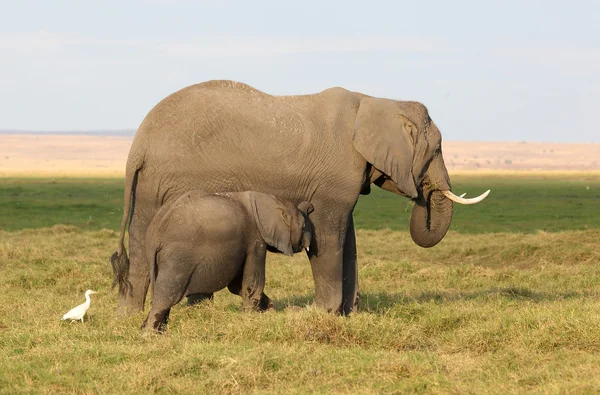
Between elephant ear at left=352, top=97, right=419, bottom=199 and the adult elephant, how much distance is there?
1 cm

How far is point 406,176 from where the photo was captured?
1040 cm

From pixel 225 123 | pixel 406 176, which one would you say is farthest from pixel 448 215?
pixel 225 123

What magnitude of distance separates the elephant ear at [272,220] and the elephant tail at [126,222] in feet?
4.12

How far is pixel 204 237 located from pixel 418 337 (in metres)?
2.13

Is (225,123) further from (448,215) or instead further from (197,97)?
(448,215)

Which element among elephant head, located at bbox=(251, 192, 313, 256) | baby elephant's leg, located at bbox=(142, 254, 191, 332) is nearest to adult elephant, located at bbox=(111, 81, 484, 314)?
elephant head, located at bbox=(251, 192, 313, 256)

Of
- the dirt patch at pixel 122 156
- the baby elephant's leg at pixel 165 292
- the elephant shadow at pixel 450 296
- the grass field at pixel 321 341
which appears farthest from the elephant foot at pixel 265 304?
the dirt patch at pixel 122 156

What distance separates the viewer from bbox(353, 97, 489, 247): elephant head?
33.3 feet

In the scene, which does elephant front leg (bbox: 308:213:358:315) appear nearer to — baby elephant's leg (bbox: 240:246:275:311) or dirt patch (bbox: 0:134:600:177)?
baby elephant's leg (bbox: 240:246:275:311)

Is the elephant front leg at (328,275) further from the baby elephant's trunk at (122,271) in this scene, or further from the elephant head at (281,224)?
the baby elephant's trunk at (122,271)

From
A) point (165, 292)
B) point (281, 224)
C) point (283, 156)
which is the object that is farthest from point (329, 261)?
point (165, 292)

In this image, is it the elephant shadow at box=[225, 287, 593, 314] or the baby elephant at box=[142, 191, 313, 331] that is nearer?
the baby elephant at box=[142, 191, 313, 331]

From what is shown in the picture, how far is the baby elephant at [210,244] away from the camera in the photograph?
348 inches

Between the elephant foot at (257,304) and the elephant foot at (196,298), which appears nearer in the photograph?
the elephant foot at (257,304)
